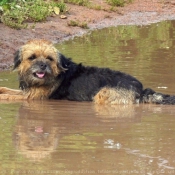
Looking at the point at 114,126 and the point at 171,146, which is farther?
the point at 114,126

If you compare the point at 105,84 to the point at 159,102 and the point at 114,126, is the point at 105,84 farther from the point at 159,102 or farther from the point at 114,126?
the point at 114,126

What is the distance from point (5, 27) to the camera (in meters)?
16.5

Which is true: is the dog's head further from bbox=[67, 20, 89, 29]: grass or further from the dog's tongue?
bbox=[67, 20, 89, 29]: grass

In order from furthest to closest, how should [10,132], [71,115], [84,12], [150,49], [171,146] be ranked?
[84,12] → [150,49] → [71,115] → [10,132] → [171,146]

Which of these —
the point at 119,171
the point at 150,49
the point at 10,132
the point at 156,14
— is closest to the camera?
the point at 119,171

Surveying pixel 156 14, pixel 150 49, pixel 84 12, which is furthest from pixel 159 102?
pixel 156 14

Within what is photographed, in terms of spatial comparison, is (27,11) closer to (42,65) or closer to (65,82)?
(65,82)

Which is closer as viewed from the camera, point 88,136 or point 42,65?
point 88,136

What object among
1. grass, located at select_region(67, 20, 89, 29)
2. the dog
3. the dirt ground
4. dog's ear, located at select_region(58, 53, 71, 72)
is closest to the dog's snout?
the dog

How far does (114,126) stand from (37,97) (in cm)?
237

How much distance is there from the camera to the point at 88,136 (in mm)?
7488

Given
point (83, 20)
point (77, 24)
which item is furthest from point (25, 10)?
point (83, 20)

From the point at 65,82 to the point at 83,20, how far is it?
10419 mm

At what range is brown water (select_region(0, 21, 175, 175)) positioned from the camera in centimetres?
625
